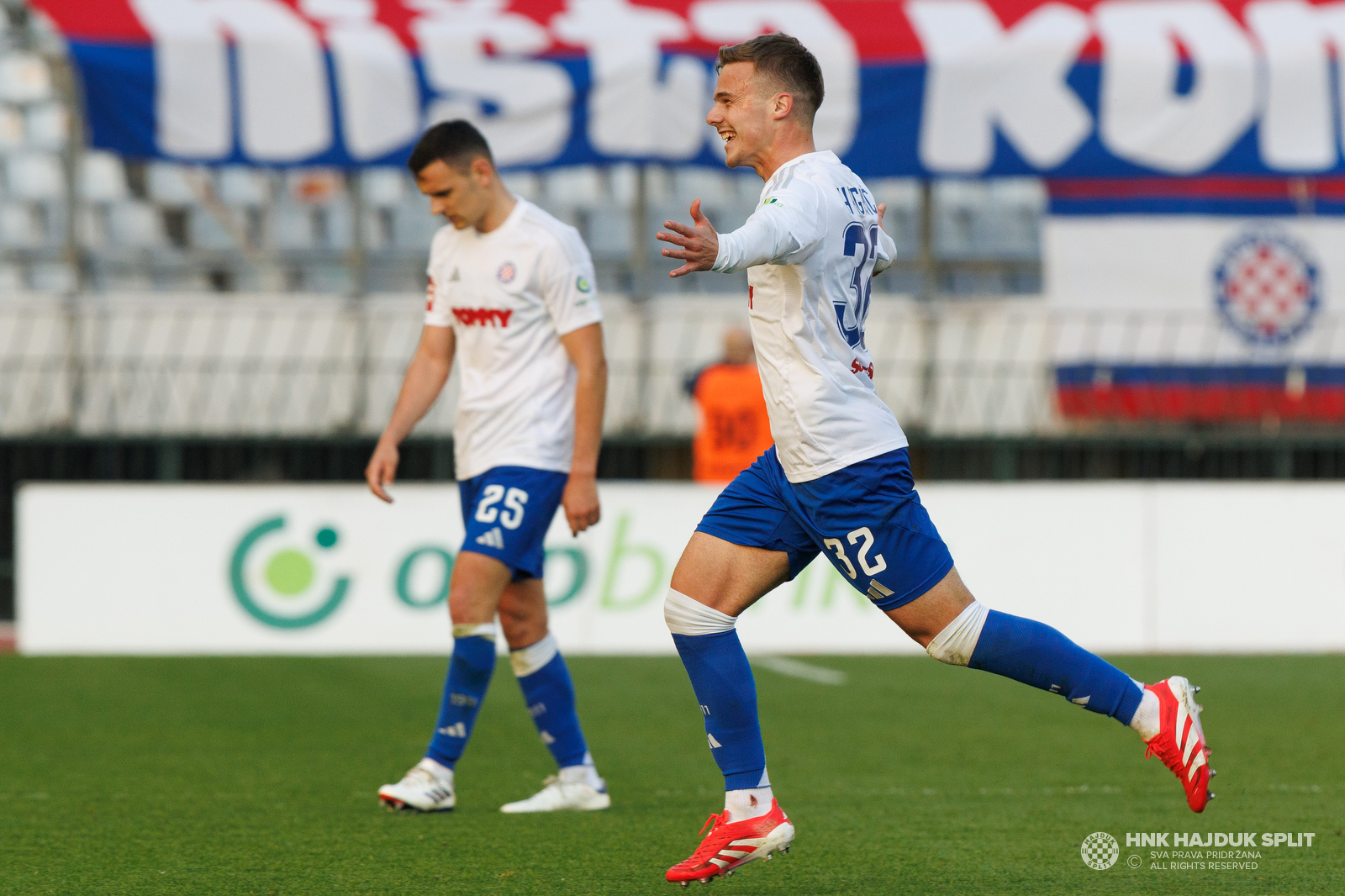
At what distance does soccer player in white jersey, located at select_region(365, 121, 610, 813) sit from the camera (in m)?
4.46

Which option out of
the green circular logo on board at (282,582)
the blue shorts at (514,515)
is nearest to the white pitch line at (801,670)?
the green circular logo on board at (282,582)

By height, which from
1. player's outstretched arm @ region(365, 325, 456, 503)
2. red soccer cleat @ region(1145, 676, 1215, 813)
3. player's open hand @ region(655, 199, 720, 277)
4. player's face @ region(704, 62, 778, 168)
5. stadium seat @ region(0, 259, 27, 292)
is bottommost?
red soccer cleat @ region(1145, 676, 1215, 813)

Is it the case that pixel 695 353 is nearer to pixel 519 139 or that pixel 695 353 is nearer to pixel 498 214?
pixel 519 139

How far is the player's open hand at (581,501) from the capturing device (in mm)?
4352

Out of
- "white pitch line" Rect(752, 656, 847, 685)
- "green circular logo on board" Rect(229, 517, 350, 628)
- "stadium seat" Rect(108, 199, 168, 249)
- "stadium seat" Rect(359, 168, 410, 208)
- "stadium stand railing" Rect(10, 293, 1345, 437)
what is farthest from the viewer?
"stadium seat" Rect(359, 168, 410, 208)

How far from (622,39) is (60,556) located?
5.33 metres

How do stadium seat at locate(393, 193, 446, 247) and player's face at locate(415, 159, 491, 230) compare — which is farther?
stadium seat at locate(393, 193, 446, 247)

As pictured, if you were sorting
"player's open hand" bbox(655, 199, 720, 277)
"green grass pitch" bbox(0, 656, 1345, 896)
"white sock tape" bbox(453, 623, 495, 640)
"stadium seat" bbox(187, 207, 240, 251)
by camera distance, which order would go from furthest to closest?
"stadium seat" bbox(187, 207, 240, 251)
"white sock tape" bbox(453, 623, 495, 640)
"green grass pitch" bbox(0, 656, 1345, 896)
"player's open hand" bbox(655, 199, 720, 277)

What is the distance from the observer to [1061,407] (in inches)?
456

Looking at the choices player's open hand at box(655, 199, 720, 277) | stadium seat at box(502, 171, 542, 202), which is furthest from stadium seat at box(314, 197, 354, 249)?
player's open hand at box(655, 199, 720, 277)

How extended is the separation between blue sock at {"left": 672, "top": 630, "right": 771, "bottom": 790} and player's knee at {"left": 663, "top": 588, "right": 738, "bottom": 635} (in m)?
0.01

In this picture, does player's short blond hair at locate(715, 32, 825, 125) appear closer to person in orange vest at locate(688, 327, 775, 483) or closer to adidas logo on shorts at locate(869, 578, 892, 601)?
adidas logo on shorts at locate(869, 578, 892, 601)

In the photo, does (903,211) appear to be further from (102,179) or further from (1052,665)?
(1052,665)

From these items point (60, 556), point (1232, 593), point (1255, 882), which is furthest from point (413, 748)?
point (1232, 593)
